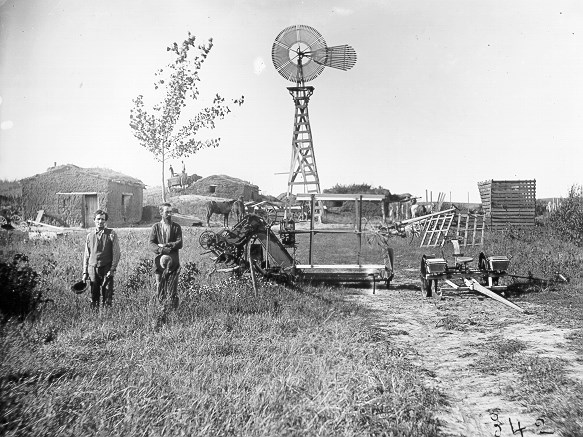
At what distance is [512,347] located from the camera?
5.73 meters

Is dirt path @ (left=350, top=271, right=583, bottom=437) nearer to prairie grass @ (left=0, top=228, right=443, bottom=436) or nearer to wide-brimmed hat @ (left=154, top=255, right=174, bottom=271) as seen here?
prairie grass @ (left=0, top=228, right=443, bottom=436)

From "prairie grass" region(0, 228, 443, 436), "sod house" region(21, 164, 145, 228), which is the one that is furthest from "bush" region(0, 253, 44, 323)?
"sod house" region(21, 164, 145, 228)

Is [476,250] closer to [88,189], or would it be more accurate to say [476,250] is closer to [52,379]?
[88,189]

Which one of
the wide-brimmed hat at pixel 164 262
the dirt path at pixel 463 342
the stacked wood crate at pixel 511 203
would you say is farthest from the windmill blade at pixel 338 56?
the stacked wood crate at pixel 511 203

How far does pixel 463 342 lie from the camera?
625 centimetres

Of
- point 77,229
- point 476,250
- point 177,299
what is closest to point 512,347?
point 177,299

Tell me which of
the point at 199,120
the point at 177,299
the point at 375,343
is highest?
the point at 199,120

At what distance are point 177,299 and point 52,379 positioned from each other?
8.41 feet

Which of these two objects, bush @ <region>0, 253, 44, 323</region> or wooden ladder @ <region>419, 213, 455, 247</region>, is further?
wooden ladder @ <region>419, 213, 455, 247</region>

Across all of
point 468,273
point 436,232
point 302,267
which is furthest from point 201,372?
point 436,232

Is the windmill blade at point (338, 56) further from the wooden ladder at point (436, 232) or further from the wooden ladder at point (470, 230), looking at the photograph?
the wooden ladder at point (470, 230)

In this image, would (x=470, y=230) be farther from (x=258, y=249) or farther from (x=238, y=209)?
(x=258, y=249)

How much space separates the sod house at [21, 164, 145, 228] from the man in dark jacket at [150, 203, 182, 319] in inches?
62.6

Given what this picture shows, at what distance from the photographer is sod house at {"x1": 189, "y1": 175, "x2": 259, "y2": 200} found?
25.8 m
